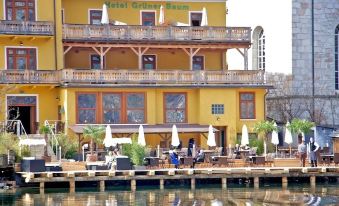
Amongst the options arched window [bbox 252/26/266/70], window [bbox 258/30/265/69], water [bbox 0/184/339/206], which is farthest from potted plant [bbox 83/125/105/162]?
arched window [bbox 252/26/266/70]

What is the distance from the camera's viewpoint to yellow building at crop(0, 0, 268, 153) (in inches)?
2420

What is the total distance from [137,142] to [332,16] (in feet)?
68.9

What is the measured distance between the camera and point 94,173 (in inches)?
1967

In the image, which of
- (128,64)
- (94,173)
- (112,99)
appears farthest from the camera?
(128,64)

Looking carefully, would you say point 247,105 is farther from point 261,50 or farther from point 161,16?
point 261,50

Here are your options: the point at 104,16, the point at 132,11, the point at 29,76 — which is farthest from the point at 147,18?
the point at 29,76

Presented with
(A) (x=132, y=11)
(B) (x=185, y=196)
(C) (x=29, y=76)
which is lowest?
(B) (x=185, y=196)

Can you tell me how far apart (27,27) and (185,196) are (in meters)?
19.6

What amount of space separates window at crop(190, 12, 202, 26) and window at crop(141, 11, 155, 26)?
2.64 meters

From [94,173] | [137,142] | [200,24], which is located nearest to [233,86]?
[200,24]

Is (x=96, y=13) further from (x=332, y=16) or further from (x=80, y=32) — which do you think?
(x=332, y=16)

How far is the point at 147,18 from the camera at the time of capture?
66750mm

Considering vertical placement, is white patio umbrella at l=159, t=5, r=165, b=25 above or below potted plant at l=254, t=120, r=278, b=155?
above

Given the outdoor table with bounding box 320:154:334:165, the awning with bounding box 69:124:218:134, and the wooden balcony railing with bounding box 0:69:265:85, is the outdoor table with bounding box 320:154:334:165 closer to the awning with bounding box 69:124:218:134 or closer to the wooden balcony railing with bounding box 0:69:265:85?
the awning with bounding box 69:124:218:134
